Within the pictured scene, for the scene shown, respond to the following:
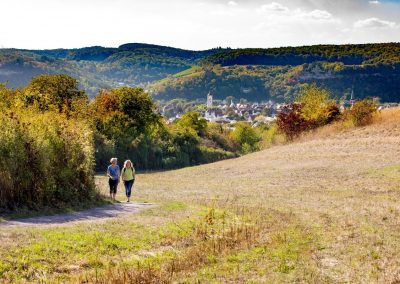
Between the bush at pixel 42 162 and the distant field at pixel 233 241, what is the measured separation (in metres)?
3.90

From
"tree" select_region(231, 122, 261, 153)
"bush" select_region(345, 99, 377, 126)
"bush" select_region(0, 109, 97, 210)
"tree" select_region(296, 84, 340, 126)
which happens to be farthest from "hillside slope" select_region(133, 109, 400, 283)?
"tree" select_region(231, 122, 261, 153)

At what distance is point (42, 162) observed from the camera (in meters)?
20.6

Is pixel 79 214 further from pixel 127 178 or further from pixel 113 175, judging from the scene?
pixel 127 178

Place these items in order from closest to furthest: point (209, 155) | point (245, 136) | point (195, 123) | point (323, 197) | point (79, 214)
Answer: point (79, 214) → point (323, 197) → point (209, 155) → point (195, 123) → point (245, 136)

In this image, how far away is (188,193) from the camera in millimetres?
30422

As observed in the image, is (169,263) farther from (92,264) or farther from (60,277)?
(60,277)

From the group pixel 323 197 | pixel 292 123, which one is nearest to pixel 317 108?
pixel 292 123

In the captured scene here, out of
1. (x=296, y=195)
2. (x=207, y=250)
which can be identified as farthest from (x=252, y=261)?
(x=296, y=195)

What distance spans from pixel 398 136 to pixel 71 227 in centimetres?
4237

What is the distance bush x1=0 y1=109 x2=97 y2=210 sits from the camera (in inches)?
768

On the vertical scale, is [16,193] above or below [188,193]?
above

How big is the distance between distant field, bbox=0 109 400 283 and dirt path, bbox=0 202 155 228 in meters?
1.03

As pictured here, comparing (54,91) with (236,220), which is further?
(54,91)

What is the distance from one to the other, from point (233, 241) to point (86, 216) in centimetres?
720
